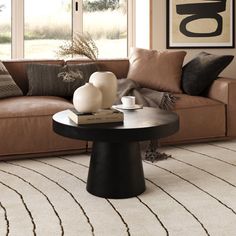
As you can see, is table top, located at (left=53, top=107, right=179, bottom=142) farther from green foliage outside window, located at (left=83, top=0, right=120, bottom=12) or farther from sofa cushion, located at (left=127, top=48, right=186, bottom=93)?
green foliage outside window, located at (left=83, top=0, right=120, bottom=12)

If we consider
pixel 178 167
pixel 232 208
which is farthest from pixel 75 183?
pixel 232 208

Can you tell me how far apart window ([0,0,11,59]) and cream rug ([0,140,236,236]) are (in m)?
2.11

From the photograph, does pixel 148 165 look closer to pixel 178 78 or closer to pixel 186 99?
pixel 186 99

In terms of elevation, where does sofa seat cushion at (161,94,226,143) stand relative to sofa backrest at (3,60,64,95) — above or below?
below

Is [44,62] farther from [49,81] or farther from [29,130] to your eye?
[29,130]

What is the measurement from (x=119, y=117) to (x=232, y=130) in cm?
169

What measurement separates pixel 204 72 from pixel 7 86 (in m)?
1.71

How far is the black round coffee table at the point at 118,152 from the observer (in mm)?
2463

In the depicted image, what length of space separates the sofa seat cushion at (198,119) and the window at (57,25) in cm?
180

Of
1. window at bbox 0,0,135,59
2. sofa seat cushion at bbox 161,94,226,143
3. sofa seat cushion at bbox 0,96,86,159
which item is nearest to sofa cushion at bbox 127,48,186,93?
sofa seat cushion at bbox 161,94,226,143

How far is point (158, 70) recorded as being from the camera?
4.17 meters

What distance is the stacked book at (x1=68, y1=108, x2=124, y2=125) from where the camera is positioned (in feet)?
8.34

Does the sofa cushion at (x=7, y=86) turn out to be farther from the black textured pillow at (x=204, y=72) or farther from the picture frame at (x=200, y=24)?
the picture frame at (x=200, y=24)

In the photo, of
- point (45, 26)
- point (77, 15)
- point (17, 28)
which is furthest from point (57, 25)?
point (17, 28)
